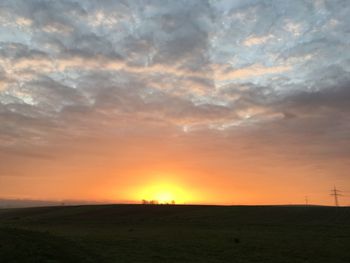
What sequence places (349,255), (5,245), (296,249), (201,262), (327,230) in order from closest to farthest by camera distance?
(5,245) < (201,262) < (349,255) < (296,249) < (327,230)

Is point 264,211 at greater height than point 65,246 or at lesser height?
greater

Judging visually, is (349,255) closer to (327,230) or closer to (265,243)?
(265,243)

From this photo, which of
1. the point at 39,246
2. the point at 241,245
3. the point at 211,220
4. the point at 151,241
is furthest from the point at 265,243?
the point at 211,220

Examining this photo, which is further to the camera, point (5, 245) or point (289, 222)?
point (289, 222)

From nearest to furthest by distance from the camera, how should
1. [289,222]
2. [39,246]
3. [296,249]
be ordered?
1. [39,246]
2. [296,249]
3. [289,222]

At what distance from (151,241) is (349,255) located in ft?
64.7

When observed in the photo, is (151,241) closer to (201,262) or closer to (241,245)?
(241,245)

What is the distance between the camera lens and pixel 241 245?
39.6 metres

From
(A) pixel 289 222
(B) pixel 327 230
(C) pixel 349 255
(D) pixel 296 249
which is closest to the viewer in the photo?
(C) pixel 349 255

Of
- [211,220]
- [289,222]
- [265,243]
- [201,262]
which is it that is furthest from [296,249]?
[211,220]

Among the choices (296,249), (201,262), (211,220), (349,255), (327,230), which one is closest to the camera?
(201,262)

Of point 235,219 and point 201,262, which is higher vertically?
point 235,219

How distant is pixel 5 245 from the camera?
88.2 feet

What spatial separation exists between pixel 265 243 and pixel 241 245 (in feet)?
10.5
